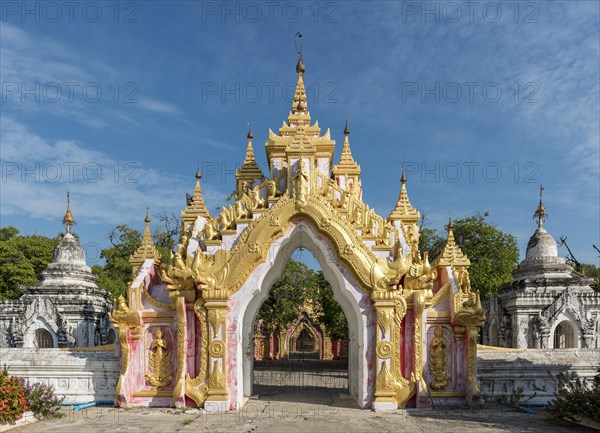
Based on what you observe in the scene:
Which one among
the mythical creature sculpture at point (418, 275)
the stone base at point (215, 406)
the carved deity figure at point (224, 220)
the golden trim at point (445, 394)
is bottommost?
the stone base at point (215, 406)

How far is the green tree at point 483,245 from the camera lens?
127 ft

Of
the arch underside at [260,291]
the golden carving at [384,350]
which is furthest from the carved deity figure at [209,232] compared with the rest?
the golden carving at [384,350]

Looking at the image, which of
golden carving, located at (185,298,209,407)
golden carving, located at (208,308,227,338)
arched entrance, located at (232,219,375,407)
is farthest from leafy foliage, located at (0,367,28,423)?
arched entrance, located at (232,219,375,407)

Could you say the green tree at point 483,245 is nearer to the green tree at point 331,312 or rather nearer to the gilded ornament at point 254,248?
the green tree at point 331,312

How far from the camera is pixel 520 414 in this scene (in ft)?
47.0

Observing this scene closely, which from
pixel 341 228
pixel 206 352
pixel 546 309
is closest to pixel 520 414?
pixel 341 228

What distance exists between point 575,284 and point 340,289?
16.6 meters

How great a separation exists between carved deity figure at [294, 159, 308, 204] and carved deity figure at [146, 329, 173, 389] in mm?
5561

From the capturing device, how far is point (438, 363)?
15.0m

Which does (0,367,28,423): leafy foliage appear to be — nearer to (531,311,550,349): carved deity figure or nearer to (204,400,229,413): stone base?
(204,400,229,413): stone base

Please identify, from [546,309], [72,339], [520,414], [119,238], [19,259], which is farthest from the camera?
[119,238]

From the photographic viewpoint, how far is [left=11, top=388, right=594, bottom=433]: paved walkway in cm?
1248

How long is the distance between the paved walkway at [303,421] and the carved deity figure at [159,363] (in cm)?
78

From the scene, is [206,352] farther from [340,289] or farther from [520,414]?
[520,414]
